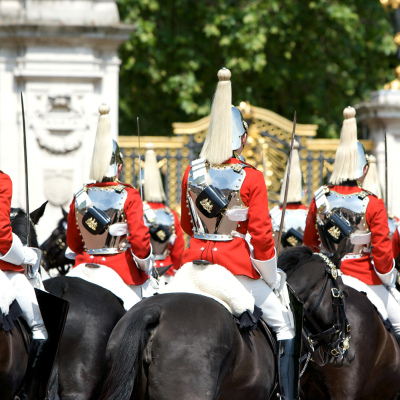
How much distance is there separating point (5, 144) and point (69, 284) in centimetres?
596

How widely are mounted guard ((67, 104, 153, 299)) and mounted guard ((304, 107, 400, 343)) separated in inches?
52.4

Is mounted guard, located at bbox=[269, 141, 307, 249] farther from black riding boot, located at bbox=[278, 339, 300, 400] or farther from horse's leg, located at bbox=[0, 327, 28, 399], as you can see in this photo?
horse's leg, located at bbox=[0, 327, 28, 399]

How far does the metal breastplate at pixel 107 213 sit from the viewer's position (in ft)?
18.2

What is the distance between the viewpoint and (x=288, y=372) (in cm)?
461

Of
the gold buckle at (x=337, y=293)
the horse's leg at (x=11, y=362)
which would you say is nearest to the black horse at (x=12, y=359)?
the horse's leg at (x=11, y=362)

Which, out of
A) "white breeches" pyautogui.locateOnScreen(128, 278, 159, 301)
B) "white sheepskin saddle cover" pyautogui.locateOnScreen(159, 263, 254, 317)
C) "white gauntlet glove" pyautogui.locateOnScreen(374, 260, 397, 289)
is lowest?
"white breeches" pyautogui.locateOnScreen(128, 278, 159, 301)

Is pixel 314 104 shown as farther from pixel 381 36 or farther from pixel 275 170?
pixel 275 170

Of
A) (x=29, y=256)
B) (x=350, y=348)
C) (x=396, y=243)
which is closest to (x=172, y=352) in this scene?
(x=29, y=256)

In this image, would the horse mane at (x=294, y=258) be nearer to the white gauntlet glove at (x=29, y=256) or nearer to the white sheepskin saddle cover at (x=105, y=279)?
the white sheepskin saddle cover at (x=105, y=279)

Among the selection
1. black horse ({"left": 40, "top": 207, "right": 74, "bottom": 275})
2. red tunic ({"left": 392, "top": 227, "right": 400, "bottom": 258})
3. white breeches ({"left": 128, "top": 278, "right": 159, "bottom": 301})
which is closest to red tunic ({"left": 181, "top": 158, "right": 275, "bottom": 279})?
white breeches ({"left": 128, "top": 278, "right": 159, "bottom": 301})

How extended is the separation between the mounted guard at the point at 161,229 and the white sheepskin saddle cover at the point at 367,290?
2.82m

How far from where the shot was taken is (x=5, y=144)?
34.8ft

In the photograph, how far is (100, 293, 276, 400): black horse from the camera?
12.0ft

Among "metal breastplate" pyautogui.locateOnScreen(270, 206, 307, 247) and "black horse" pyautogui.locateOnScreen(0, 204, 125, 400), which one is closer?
"black horse" pyautogui.locateOnScreen(0, 204, 125, 400)
